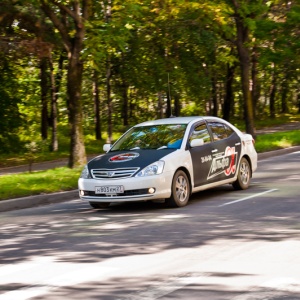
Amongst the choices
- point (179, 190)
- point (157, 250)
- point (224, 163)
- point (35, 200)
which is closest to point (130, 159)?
point (179, 190)

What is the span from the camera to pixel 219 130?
49.3ft

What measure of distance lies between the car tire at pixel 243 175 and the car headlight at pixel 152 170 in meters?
2.80

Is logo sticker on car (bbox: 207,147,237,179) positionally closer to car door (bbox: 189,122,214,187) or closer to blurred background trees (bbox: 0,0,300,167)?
car door (bbox: 189,122,214,187)

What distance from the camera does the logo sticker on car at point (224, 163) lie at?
14.3 meters

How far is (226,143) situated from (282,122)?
41004 mm

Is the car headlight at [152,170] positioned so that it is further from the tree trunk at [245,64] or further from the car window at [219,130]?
the tree trunk at [245,64]

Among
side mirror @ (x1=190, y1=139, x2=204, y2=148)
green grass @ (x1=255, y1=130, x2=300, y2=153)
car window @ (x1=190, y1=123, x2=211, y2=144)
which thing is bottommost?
green grass @ (x1=255, y1=130, x2=300, y2=153)

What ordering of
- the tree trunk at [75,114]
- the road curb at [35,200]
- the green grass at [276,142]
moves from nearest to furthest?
the road curb at [35,200], the tree trunk at [75,114], the green grass at [276,142]

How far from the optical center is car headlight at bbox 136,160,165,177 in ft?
41.9

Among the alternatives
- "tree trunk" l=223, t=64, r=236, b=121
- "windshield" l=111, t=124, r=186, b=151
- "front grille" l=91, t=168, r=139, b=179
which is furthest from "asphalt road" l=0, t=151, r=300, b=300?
"tree trunk" l=223, t=64, r=236, b=121

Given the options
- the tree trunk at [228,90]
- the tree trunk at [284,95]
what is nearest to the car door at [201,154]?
the tree trunk at [228,90]

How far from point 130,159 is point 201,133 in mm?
1908

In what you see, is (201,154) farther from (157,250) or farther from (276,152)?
(276,152)

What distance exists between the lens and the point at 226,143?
586 inches
